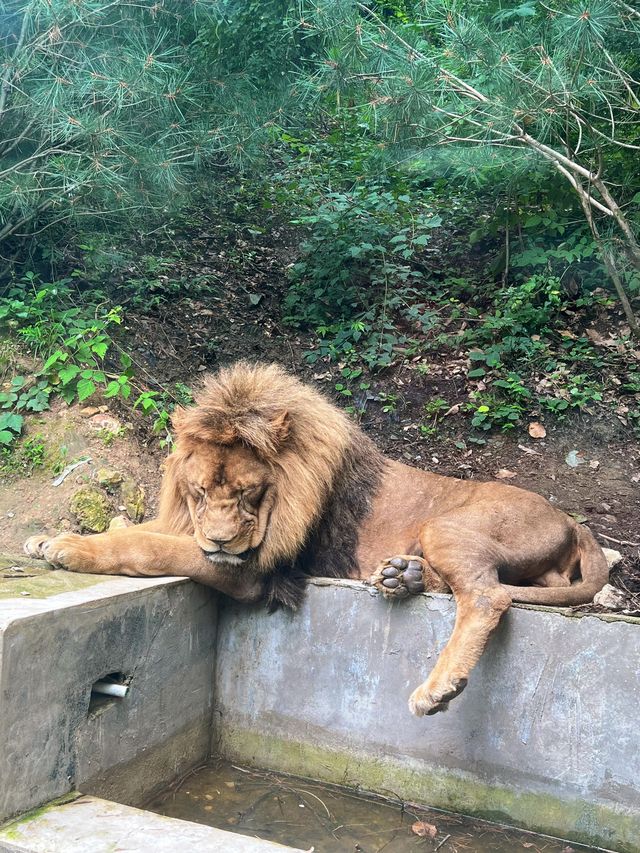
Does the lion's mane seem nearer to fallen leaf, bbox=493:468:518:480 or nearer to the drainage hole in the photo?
the drainage hole

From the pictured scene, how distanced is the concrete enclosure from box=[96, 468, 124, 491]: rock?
1.85 meters

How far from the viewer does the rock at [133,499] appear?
571cm

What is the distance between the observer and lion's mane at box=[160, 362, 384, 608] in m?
3.84

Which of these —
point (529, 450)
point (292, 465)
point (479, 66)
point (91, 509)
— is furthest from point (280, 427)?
point (529, 450)

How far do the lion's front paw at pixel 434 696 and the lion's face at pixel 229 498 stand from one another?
1058mm

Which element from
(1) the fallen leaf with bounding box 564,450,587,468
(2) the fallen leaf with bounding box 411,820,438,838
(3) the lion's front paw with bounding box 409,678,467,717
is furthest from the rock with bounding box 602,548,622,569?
(3) the lion's front paw with bounding box 409,678,467,717

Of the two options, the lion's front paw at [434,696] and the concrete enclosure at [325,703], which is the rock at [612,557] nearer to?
the concrete enclosure at [325,703]

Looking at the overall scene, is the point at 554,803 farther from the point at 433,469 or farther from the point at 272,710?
the point at 433,469

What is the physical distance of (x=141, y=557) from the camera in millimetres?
3822

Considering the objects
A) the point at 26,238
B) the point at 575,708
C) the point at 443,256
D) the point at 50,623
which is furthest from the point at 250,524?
the point at 443,256

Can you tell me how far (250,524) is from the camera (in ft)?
12.5

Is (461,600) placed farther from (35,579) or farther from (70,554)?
(35,579)

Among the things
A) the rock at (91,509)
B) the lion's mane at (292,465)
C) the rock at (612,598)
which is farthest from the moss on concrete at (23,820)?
the rock at (612,598)

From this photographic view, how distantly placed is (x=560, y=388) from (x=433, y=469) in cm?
143
